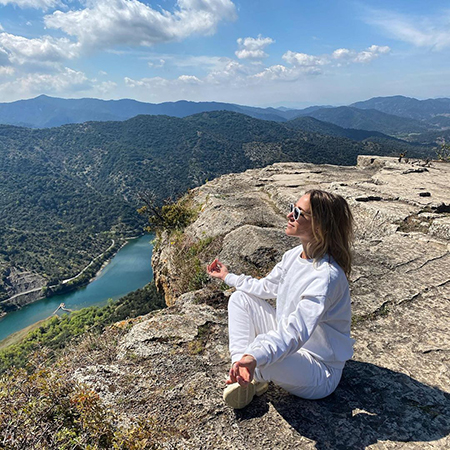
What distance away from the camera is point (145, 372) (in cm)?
342

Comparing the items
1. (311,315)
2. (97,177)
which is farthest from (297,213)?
(97,177)

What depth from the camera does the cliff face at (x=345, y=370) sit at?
103 inches

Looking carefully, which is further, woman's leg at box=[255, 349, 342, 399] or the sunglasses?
the sunglasses

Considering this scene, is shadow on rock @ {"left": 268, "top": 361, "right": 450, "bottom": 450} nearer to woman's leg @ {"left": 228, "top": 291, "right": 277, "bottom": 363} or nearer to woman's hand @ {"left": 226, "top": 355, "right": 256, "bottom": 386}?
woman's leg @ {"left": 228, "top": 291, "right": 277, "bottom": 363}

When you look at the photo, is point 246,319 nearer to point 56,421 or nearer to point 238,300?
point 238,300

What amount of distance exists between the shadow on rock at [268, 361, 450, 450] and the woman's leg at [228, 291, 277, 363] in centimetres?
64

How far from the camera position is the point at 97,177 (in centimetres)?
17050

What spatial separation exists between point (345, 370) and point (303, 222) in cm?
180

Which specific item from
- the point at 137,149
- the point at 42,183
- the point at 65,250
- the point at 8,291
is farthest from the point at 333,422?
the point at 137,149

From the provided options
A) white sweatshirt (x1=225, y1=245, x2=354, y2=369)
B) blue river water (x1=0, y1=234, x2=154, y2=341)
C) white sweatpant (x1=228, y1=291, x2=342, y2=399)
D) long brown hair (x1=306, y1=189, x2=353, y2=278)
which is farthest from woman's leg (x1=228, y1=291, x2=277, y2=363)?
blue river water (x1=0, y1=234, x2=154, y2=341)

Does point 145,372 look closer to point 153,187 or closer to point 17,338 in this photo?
point 17,338

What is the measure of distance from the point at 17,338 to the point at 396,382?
59.6 meters

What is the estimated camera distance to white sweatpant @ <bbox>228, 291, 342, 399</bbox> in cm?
252

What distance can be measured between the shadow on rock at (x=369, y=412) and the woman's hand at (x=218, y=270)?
1.32 metres
